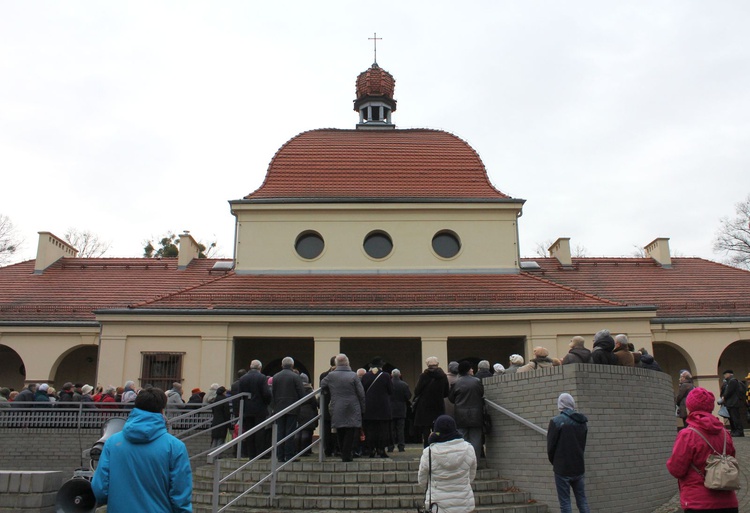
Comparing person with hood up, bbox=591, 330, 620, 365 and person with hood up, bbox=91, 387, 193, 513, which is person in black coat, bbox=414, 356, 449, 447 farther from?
person with hood up, bbox=91, 387, 193, 513

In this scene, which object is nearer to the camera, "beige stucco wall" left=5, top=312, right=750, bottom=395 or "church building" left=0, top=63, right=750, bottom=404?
"beige stucco wall" left=5, top=312, right=750, bottom=395

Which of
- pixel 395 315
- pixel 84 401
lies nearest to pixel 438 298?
pixel 395 315

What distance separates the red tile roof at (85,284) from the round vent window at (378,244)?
571 centimetres

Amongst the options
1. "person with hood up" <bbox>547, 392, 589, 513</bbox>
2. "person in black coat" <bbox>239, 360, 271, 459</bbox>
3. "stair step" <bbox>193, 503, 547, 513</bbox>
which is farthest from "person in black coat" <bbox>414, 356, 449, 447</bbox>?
"person with hood up" <bbox>547, 392, 589, 513</bbox>

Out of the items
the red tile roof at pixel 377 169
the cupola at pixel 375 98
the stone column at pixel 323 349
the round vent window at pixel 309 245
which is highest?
the cupola at pixel 375 98

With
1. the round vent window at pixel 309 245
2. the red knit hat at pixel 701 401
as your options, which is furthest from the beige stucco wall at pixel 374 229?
the red knit hat at pixel 701 401

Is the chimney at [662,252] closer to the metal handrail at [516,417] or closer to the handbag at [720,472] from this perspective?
the metal handrail at [516,417]

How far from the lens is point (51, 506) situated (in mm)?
4855

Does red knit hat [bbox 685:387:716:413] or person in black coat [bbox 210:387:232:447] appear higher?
red knit hat [bbox 685:387:716:413]

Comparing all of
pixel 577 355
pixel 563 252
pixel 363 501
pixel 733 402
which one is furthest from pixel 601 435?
pixel 563 252

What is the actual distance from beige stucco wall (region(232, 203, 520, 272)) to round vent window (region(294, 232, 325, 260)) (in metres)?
0.21

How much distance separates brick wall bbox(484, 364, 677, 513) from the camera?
27.7 feet

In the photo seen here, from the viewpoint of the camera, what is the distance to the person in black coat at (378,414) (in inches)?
414

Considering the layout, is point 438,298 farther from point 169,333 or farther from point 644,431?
point 644,431
